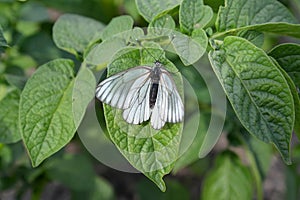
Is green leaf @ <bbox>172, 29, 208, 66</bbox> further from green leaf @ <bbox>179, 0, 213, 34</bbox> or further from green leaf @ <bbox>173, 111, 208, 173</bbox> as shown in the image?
green leaf @ <bbox>173, 111, 208, 173</bbox>

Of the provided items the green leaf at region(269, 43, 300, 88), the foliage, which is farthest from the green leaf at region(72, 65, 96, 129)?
the green leaf at region(269, 43, 300, 88)

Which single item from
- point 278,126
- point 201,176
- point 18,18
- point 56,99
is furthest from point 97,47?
point 201,176

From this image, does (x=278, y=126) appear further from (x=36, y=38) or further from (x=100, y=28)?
(x=36, y=38)

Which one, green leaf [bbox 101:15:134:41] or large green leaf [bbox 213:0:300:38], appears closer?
large green leaf [bbox 213:0:300:38]

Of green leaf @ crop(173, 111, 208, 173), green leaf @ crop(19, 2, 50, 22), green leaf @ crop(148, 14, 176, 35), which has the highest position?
green leaf @ crop(148, 14, 176, 35)

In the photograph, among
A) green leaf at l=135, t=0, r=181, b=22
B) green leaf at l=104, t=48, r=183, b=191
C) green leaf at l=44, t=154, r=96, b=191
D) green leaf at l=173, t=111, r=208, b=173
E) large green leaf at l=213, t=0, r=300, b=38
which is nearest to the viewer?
green leaf at l=104, t=48, r=183, b=191

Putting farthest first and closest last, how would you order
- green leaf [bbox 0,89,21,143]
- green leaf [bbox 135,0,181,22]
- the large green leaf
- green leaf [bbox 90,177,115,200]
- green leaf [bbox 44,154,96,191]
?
green leaf [bbox 90,177,115,200] → green leaf [bbox 44,154,96,191] → green leaf [bbox 0,89,21,143] → green leaf [bbox 135,0,181,22] → the large green leaf
